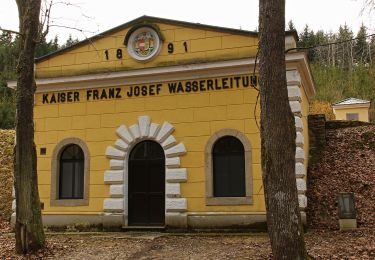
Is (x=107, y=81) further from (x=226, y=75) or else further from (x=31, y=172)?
(x=31, y=172)

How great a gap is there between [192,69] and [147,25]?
2106 mm

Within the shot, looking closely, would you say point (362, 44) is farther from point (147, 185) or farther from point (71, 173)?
point (71, 173)

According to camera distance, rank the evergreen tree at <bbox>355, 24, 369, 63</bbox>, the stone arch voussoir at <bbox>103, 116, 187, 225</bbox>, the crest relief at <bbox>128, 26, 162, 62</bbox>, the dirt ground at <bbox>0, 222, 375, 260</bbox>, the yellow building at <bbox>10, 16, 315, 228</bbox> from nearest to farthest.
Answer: the dirt ground at <bbox>0, 222, 375, 260</bbox>, the evergreen tree at <bbox>355, 24, 369, 63</bbox>, the yellow building at <bbox>10, 16, 315, 228</bbox>, the stone arch voussoir at <bbox>103, 116, 187, 225</bbox>, the crest relief at <bbox>128, 26, 162, 62</bbox>

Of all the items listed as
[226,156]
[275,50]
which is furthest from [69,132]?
[275,50]

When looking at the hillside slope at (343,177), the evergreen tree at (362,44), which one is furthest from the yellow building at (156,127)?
the evergreen tree at (362,44)

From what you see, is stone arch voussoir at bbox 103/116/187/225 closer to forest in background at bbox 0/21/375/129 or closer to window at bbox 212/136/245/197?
window at bbox 212/136/245/197

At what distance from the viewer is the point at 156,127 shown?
1359cm

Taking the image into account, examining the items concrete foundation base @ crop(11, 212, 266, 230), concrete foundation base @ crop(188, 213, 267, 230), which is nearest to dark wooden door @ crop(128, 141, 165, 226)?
concrete foundation base @ crop(11, 212, 266, 230)

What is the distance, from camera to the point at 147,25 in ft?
46.1

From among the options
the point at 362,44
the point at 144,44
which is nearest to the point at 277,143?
the point at 144,44

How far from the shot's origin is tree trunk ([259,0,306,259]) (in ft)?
24.7

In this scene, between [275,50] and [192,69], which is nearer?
[275,50]

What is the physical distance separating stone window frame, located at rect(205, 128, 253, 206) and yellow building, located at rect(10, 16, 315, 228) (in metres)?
0.03

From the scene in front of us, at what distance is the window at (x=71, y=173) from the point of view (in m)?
14.3
